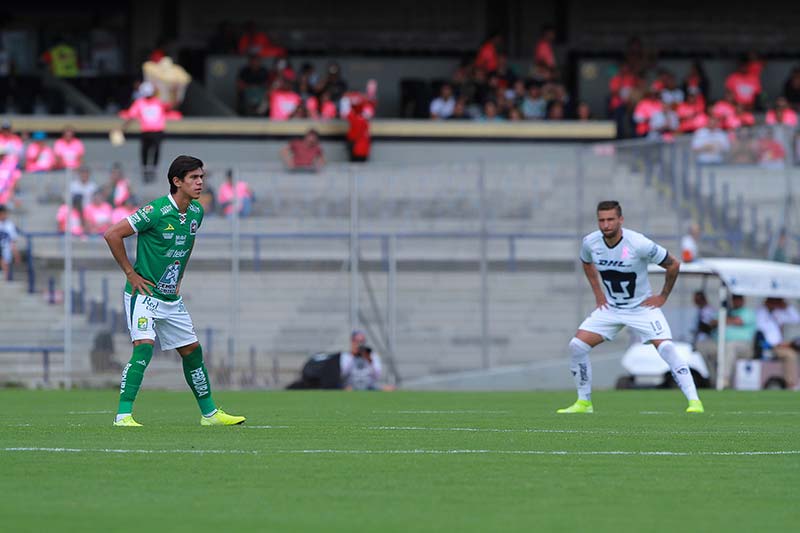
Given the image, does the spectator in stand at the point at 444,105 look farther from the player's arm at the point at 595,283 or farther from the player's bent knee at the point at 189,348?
the player's bent knee at the point at 189,348

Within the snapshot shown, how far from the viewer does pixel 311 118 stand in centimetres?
3434

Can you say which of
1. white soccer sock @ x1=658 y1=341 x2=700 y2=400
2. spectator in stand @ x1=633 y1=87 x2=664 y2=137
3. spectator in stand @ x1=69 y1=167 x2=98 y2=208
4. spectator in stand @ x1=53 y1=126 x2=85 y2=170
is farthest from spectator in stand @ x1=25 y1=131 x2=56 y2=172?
white soccer sock @ x1=658 y1=341 x2=700 y2=400

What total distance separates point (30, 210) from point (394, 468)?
18588mm

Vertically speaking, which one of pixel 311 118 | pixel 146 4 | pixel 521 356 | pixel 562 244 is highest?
pixel 146 4

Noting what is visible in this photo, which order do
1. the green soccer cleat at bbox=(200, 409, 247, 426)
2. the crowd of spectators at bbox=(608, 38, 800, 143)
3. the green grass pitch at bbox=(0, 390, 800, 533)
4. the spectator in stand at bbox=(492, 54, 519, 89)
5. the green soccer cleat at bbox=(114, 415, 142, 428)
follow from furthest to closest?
1. the spectator in stand at bbox=(492, 54, 519, 89)
2. the crowd of spectators at bbox=(608, 38, 800, 143)
3. the green soccer cleat at bbox=(200, 409, 247, 426)
4. the green soccer cleat at bbox=(114, 415, 142, 428)
5. the green grass pitch at bbox=(0, 390, 800, 533)

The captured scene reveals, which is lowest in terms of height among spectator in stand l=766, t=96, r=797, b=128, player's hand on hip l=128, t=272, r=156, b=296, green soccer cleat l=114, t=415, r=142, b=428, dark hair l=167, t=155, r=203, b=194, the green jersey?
green soccer cleat l=114, t=415, r=142, b=428

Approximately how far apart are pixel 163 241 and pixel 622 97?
24391mm

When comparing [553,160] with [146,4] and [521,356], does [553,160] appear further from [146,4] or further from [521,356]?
[146,4]

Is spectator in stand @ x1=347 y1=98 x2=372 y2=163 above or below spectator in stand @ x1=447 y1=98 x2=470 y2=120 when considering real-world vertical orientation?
below

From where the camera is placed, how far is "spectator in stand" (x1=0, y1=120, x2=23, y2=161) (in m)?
30.1

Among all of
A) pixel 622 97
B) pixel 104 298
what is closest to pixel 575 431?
pixel 104 298

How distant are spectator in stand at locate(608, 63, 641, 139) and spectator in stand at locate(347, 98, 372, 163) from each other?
5442 millimetres

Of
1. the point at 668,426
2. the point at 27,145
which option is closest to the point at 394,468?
the point at 668,426

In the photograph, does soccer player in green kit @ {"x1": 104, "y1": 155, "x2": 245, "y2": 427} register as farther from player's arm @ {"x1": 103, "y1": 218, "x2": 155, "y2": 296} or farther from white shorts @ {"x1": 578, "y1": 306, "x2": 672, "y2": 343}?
white shorts @ {"x1": 578, "y1": 306, "x2": 672, "y2": 343}
